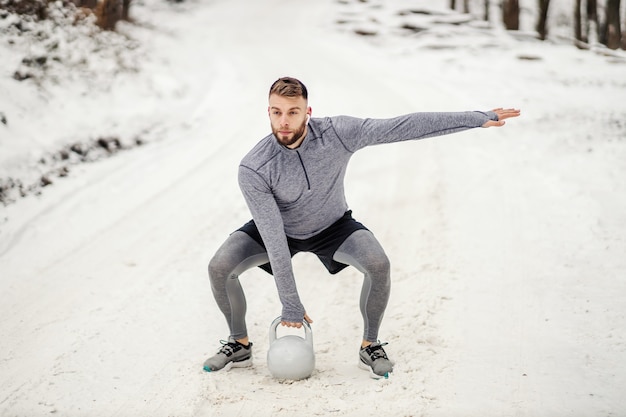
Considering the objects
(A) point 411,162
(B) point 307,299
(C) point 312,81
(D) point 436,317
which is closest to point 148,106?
(C) point 312,81

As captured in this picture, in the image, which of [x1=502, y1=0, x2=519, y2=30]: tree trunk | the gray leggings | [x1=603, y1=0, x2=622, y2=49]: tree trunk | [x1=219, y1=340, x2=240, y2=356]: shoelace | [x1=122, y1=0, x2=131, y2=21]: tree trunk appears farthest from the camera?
[x1=502, y1=0, x2=519, y2=30]: tree trunk

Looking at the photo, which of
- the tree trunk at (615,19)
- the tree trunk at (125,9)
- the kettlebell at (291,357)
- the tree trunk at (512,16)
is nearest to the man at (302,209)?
the kettlebell at (291,357)

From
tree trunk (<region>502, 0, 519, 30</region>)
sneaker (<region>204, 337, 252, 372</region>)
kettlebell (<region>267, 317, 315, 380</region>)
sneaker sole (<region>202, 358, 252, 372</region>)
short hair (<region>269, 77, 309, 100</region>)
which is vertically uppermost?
short hair (<region>269, 77, 309, 100</region>)

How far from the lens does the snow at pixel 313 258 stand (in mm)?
3367

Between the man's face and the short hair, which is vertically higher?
the short hair

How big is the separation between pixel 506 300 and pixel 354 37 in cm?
1587

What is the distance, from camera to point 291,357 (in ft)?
10.9

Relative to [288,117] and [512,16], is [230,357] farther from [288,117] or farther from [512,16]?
[512,16]

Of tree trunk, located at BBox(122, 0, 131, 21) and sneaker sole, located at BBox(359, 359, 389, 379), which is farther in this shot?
tree trunk, located at BBox(122, 0, 131, 21)

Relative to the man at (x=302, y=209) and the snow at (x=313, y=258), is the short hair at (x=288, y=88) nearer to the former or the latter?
the man at (x=302, y=209)

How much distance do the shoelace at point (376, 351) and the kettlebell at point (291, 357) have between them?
1.25 ft

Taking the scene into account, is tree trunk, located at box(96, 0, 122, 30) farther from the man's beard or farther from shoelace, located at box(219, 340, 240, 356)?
shoelace, located at box(219, 340, 240, 356)

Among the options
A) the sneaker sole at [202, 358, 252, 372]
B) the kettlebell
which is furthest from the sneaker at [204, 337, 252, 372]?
the kettlebell

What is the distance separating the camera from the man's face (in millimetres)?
3295
